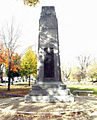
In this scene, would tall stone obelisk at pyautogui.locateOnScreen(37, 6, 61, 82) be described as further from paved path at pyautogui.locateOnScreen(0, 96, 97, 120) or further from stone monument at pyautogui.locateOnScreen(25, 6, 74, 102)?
paved path at pyautogui.locateOnScreen(0, 96, 97, 120)

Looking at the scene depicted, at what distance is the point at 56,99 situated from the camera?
8242 mm

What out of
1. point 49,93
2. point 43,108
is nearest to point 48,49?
point 49,93

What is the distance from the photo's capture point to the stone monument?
8367 millimetres

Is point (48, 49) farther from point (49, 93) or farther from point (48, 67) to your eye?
point (49, 93)

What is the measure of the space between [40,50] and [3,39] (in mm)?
12376

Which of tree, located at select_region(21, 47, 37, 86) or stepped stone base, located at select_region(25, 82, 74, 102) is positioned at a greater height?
tree, located at select_region(21, 47, 37, 86)

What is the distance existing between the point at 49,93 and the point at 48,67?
2.18 m

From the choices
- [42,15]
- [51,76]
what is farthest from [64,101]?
[42,15]

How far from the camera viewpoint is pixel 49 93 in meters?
8.64

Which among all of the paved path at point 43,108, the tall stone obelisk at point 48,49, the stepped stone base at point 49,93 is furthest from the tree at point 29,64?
the paved path at point 43,108

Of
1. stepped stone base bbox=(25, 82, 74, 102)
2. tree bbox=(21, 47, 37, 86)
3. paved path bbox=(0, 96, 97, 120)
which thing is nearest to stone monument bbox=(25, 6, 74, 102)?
stepped stone base bbox=(25, 82, 74, 102)

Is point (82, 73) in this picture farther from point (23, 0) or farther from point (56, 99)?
point (23, 0)

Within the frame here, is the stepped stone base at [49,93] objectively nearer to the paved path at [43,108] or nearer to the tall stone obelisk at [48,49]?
the tall stone obelisk at [48,49]

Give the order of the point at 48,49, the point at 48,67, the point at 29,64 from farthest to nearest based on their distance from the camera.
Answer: the point at 29,64 < the point at 48,49 < the point at 48,67
